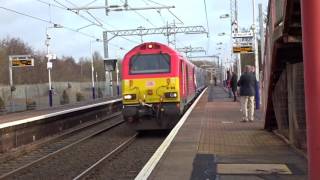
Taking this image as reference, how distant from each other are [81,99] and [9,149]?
142ft

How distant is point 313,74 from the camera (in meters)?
4.04

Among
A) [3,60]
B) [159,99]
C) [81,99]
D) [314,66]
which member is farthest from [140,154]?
[3,60]

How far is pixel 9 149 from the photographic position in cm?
1725

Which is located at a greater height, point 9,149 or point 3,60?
point 3,60

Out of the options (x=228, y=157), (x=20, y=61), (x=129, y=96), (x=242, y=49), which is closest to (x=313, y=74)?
(x=228, y=157)

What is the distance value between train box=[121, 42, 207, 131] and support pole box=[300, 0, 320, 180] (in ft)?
50.1

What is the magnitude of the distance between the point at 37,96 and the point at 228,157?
45646 millimetres

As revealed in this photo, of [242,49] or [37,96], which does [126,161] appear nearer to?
[242,49]

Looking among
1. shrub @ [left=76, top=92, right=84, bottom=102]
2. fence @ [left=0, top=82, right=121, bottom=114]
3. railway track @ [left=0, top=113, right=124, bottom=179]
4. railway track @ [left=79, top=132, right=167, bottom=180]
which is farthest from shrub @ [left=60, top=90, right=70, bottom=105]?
railway track @ [left=79, top=132, right=167, bottom=180]

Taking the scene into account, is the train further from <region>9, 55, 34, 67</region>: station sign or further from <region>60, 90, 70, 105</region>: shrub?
<region>60, 90, 70, 105</region>: shrub

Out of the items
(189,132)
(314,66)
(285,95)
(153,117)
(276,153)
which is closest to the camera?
(314,66)

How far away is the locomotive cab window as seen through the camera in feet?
65.8

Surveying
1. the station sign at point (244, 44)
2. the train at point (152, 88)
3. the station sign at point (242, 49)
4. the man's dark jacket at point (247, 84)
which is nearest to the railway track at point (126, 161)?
the train at point (152, 88)

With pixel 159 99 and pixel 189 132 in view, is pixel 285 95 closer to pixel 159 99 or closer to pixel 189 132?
pixel 189 132
